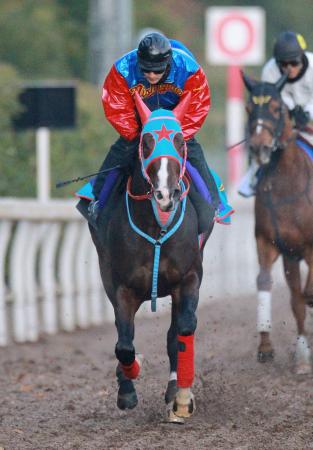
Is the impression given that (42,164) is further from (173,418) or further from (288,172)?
(173,418)

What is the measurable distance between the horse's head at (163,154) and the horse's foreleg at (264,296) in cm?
241

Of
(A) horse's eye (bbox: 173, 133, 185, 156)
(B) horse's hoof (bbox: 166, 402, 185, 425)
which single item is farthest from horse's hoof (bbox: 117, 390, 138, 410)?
(A) horse's eye (bbox: 173, 133, 185, 156)

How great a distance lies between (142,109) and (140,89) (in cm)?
36

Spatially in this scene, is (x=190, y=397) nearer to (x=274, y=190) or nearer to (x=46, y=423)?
Result: (x=46, y=423)

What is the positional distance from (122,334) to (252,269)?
24.1 feet

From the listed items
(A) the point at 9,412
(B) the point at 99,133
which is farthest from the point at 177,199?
(B) the point at 99,133

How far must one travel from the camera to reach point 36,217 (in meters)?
11.2

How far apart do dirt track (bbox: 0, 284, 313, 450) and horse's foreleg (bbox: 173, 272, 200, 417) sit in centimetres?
14

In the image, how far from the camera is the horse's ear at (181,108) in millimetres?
7078

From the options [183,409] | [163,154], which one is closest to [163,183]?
[163,154]

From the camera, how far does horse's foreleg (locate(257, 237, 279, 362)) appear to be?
30.2 ft

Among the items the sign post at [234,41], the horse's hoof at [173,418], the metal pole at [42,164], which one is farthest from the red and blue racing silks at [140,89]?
the sign post at [234,41]

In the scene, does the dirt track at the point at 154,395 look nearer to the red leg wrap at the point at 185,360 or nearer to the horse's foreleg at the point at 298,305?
the horse's foreleg at the point at 298,305

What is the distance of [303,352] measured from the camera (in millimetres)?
9055
